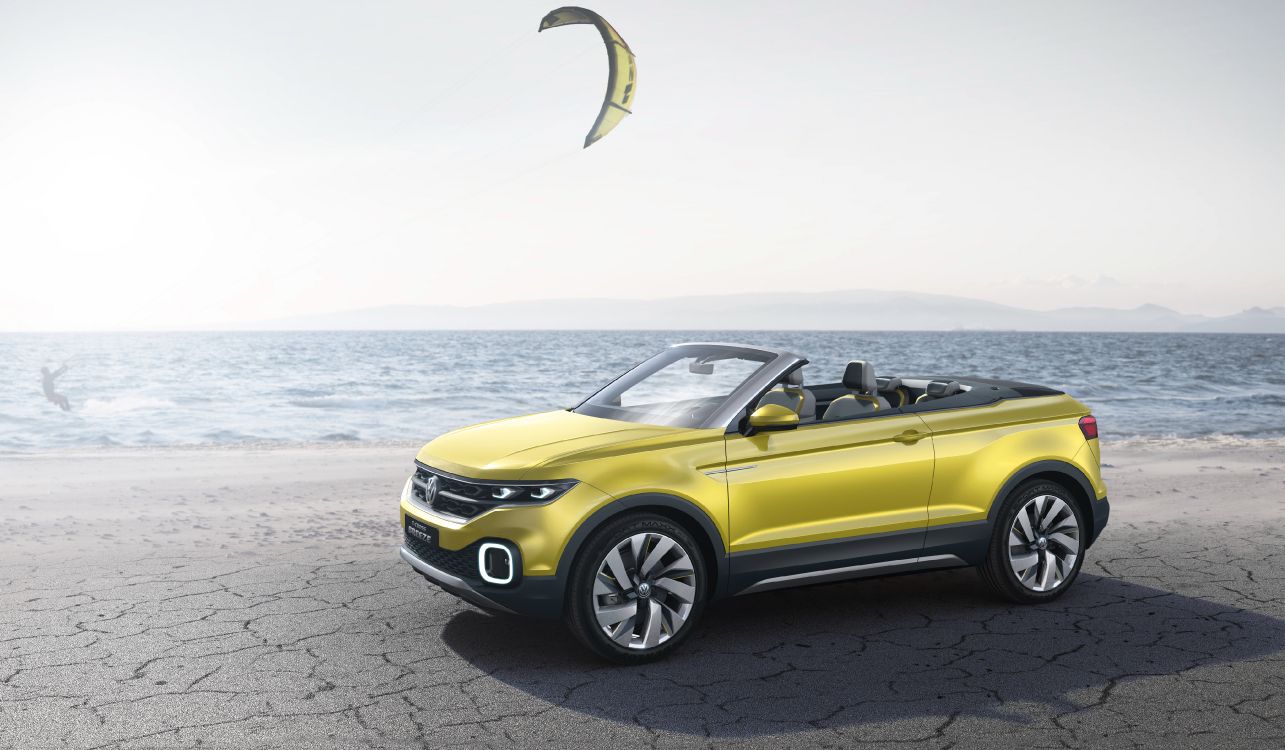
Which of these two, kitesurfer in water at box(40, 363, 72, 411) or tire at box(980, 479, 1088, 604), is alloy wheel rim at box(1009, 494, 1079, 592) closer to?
tire at box(980, 479, 1088, 604)

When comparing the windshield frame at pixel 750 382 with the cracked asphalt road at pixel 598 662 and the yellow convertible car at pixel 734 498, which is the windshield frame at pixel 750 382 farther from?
the cracked asphalt road at pixel 598 662

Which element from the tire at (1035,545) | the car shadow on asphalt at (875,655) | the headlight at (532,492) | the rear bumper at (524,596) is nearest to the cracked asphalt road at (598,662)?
the car shadow on asphalt at (875,655)

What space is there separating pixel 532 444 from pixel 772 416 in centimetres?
122

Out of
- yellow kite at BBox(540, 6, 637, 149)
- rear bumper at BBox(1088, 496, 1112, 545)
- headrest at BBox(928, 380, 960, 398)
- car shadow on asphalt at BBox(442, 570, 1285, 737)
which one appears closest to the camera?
car shadow on asphalt at BBox(442, 570, 1285, 737)

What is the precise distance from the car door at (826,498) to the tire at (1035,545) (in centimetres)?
64

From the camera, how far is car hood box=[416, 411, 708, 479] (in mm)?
5156

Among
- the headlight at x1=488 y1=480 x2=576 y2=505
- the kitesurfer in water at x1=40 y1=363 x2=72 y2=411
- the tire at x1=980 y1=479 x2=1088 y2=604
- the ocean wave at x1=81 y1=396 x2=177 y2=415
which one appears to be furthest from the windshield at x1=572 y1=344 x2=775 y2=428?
the kitesurfer in water at x1=40 y1=363 x2=72 y2=411

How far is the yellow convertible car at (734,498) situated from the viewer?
201 inches

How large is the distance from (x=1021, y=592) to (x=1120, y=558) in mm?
1856

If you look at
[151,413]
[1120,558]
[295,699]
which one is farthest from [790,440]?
[151,413]

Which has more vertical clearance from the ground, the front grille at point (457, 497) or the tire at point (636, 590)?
the front grille at point (457, 497)

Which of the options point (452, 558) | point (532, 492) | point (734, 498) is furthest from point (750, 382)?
point (452, 558)

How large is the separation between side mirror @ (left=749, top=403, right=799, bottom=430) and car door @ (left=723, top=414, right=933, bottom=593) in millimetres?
180

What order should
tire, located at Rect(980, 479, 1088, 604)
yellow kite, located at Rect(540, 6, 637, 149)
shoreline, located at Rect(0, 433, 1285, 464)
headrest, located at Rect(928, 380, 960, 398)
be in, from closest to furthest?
tire, located at Rect(980, 479, 1088, 604), headrest, located at Rect(928, 380, 960, 398), shoreline, located at Rect(0, 433, 1285, 464), yellow kite, located at Rect(540, 6, 637, 149)
